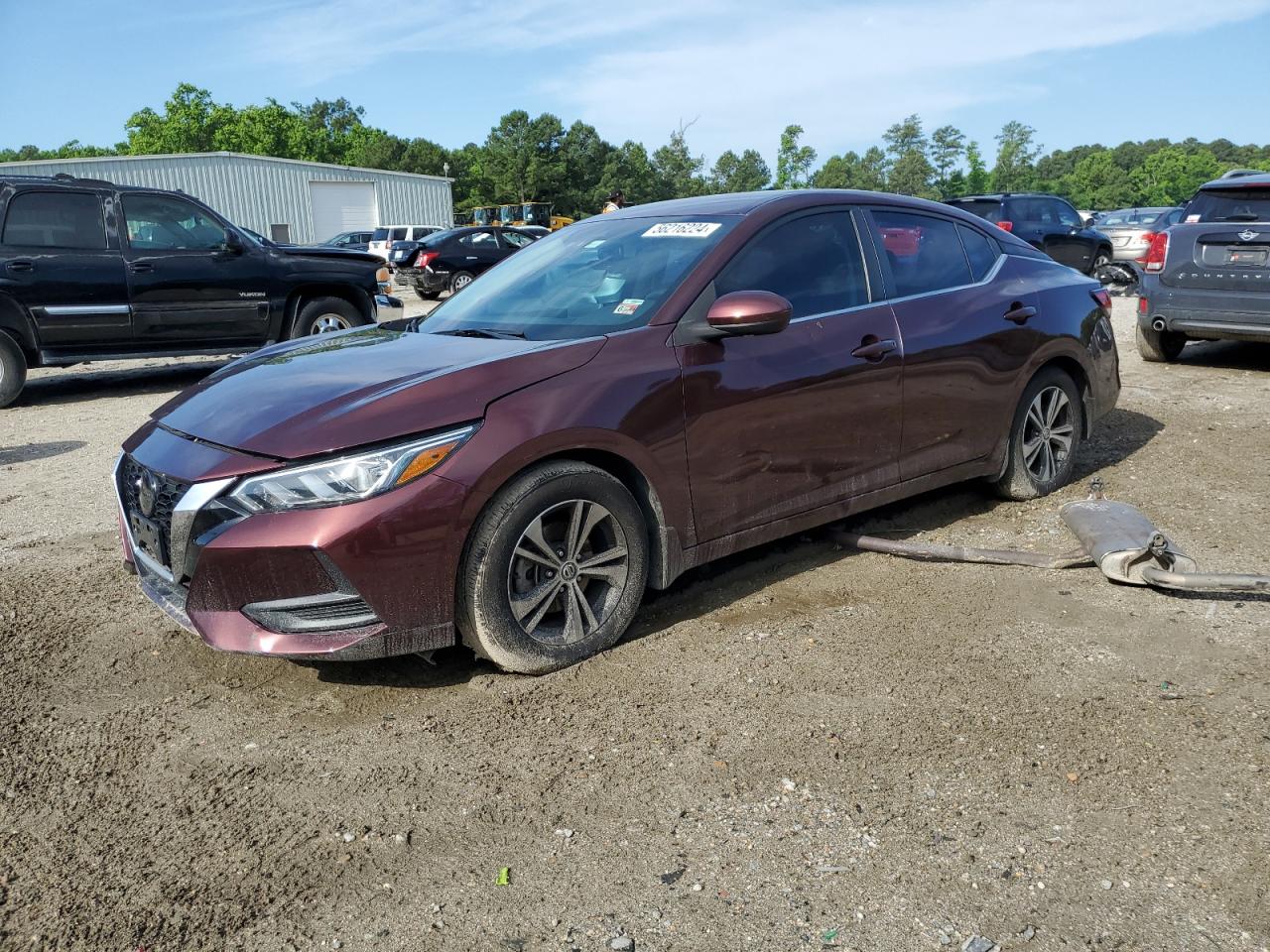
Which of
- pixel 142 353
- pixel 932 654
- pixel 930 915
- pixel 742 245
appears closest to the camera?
pixel 930 915

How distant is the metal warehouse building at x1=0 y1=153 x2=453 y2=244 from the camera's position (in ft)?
136

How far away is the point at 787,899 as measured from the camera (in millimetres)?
2504

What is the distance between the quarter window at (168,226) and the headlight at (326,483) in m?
8.20

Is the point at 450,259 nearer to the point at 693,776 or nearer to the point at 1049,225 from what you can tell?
the point at 1049,225

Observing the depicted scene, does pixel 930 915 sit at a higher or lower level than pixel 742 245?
lower

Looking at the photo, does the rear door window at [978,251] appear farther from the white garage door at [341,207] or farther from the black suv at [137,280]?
the white garage door at [341,207]

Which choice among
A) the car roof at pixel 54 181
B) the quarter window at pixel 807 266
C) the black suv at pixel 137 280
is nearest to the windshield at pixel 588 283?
the quarter window at pixel 807 266

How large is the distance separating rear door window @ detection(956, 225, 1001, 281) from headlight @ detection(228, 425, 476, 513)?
3270 millimetres

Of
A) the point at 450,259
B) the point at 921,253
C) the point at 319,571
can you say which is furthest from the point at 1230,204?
the point at 450,259

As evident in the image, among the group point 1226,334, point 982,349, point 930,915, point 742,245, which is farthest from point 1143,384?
point 930,915

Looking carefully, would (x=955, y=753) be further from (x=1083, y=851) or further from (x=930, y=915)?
(x=930, y=915)

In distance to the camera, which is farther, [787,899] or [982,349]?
[982,349]

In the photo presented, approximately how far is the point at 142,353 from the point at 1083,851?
1005 centimetres

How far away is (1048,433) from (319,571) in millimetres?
4096
